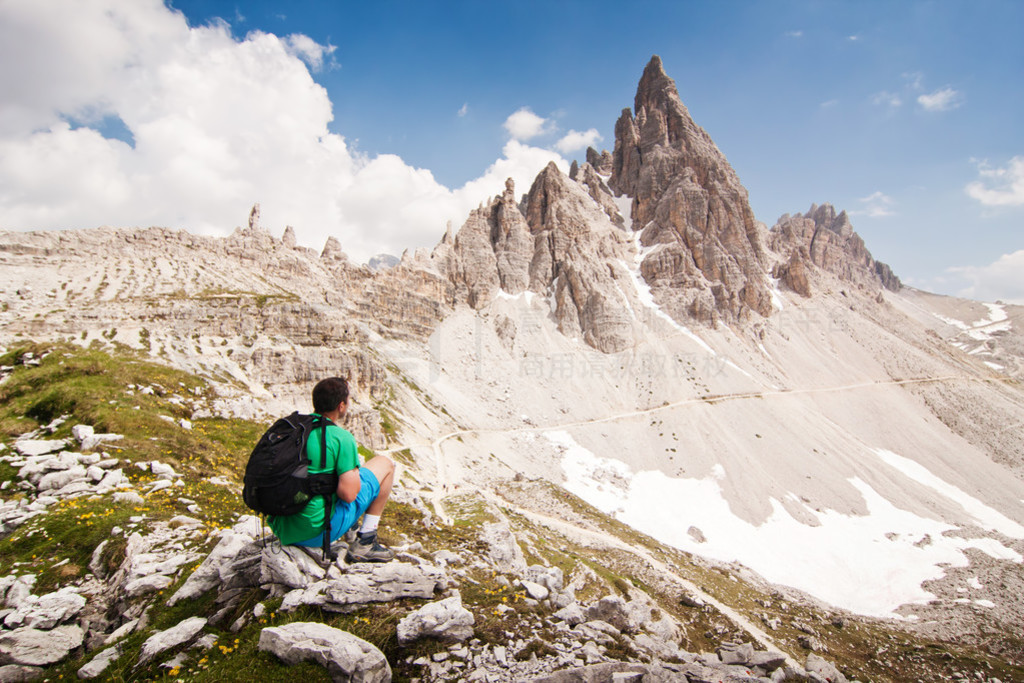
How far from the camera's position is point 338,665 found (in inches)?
190

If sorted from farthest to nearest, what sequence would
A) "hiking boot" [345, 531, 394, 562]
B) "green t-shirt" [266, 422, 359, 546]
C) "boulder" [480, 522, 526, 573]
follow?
"boulder" [480, 522, 526, 573], "hiking boot" [345, 531, 394, 562], "green t-shirt" [266, 422, 359, 546]

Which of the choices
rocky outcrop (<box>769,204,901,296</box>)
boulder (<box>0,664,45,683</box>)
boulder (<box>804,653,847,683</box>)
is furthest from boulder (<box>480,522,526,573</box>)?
rocky outcrop (<box>769,204,901,296</box>)

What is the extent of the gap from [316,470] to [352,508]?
3.60 feet

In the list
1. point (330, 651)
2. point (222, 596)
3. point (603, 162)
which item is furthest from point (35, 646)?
point (603, 162)

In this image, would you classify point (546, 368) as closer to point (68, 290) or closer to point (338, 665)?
point (68, 290)

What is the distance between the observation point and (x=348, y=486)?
19.7ft

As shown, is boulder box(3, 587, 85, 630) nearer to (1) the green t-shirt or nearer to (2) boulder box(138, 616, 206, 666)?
(2) boulder box(138, 616, 206, 666)

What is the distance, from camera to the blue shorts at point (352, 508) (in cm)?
636

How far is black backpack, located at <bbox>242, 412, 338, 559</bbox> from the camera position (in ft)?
18.1

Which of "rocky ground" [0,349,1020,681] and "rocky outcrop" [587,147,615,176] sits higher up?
"rocky outcrop" [587,147,615,176]

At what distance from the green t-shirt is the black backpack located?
7 centimetres

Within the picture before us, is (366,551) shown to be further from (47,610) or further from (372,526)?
(47,610)

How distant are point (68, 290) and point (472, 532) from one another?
4310cm

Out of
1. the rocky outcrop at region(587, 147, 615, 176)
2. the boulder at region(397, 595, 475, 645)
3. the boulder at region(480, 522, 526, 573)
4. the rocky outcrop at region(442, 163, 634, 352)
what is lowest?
the boulder at region(480, 522, 526, 573)
